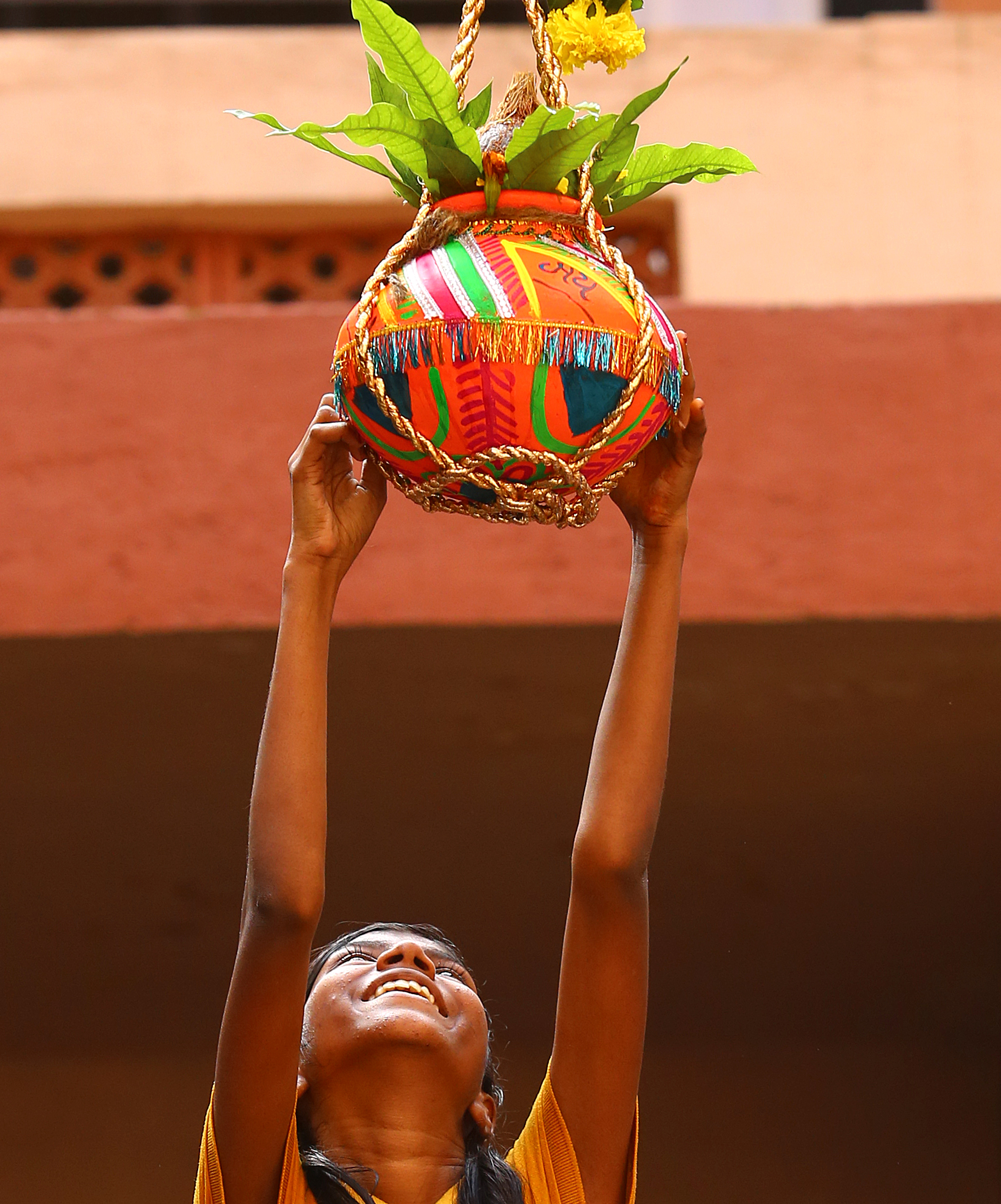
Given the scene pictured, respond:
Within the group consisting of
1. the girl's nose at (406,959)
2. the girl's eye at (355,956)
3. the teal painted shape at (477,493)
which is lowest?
the girl's eye at (355,956)

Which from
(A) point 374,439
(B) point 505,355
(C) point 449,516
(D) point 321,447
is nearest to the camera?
(B) point 505,355

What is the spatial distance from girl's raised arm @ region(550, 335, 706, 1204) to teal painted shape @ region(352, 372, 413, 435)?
400mm

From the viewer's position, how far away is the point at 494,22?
5.38 m

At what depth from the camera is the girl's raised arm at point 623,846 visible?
6.86ft

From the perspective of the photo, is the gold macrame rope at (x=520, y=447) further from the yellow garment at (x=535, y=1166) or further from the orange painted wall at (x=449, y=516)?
the orange painted wall at (x=449, y=516)

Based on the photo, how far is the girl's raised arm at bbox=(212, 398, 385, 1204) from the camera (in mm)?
1911

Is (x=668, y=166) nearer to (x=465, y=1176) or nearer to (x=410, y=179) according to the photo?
(x=410, y=179)

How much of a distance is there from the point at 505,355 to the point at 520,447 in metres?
0.09

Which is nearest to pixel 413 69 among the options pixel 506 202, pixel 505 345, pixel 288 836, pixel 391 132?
pixel 391 132

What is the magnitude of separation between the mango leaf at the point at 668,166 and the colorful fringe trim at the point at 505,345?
247mm

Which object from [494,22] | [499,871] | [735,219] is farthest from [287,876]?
[494,22]

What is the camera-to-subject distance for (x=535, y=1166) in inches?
86.7

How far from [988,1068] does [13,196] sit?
355 cm

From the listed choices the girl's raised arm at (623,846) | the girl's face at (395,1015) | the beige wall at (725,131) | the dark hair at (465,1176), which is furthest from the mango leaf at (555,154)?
the beige wall at (725,131)
